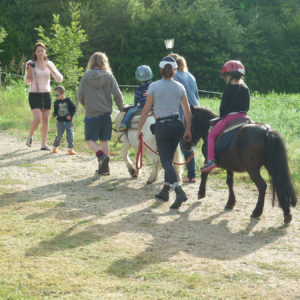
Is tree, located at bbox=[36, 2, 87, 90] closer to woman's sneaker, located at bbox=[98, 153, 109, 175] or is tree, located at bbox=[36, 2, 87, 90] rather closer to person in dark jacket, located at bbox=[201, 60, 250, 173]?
woman's sneaker, located at bbox=[98, 153, 109, 175]

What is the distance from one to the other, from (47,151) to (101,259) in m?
6.44

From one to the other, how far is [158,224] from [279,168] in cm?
156

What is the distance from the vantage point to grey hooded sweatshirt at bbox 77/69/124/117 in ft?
28.0

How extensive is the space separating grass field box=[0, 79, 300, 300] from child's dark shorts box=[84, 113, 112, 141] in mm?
699

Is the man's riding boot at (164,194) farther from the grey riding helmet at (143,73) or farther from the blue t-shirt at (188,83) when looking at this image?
the grey riding helmet at (143,73)

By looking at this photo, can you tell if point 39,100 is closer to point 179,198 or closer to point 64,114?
point 64,114

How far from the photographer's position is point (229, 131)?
6.53 m

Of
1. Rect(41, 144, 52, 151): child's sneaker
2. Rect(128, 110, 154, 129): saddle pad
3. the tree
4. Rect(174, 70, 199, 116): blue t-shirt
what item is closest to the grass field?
Rect(128, 110, 154, 129): saddle pad

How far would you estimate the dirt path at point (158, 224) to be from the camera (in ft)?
16.0

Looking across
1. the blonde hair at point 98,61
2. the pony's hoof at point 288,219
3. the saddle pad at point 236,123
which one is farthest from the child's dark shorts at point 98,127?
the pony's hoof at point 288,219

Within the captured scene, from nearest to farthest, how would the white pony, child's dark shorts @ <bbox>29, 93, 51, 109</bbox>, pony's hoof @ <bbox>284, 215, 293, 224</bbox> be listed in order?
pony's hoof @ <bbox>284, 215, 293, 224</bbox> → the white pony → child's dark shorts @ <bbox>29, 93, 51, 109</bbox>

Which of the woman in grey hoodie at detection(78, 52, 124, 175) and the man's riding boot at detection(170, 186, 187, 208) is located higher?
the woman in grey hoodie at detection(78, 52, 124, 175)

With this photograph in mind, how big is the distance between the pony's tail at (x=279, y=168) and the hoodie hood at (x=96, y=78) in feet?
11.1

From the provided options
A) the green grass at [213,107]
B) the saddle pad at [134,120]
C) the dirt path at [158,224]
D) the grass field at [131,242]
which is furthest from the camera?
the green grass at [213,107]
